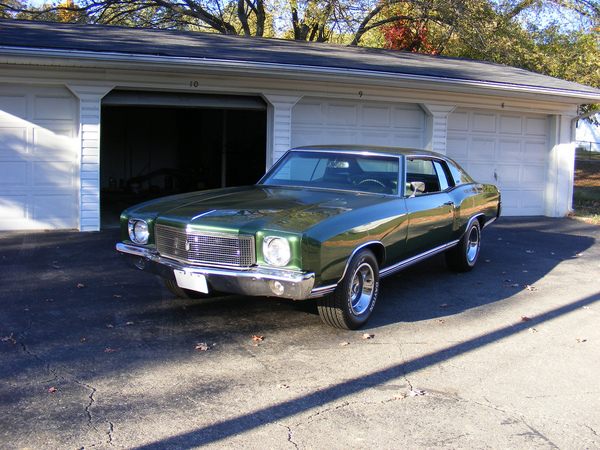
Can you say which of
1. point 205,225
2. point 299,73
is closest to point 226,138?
point 299,73

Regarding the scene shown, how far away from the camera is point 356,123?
38.1 feet

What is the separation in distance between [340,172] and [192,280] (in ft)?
7.18

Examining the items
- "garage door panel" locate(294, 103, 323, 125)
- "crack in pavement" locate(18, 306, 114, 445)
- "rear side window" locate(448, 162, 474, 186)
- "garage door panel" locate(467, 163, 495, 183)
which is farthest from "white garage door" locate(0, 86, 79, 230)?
"garage door panel" locate(467, 163, 495, 183)

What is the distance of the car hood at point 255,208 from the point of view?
4.57 meters

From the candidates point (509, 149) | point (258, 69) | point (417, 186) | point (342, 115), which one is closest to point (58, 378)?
point (417, 186)

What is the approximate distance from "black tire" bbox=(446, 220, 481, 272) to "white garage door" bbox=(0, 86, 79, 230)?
621 centimetres

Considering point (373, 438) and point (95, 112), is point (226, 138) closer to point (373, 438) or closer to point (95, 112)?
point (95, 112)

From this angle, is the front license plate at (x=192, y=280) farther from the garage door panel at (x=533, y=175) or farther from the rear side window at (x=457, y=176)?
the garage door panel at (x=533, y=175)

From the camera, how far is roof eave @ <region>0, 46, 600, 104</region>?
28.3 feet

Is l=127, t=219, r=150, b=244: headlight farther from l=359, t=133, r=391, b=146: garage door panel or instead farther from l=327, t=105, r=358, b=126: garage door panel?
l=359, t=133, r=391, b=146: garage door panel

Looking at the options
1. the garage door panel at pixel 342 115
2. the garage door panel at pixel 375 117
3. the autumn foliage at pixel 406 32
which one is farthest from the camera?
the autumn foliage at pixel 406 32

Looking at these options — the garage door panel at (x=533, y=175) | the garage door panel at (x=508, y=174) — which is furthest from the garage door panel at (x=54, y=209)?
the garage door panel at (x=533, y=175)

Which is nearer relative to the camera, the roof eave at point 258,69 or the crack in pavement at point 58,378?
the crack in pavement at point 58,378

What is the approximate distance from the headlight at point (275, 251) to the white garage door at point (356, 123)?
6.98 meters
